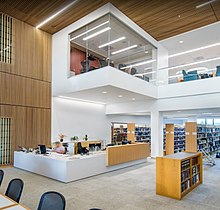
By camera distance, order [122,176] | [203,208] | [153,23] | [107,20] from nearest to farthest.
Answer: [203,208] < [122,176] < [107,20] < [153,23]

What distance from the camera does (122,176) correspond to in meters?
6.97

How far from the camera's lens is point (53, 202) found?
2.33m

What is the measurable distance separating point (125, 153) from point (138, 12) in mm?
6001

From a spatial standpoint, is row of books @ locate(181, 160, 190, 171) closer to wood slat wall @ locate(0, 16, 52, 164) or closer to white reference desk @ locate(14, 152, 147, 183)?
white reference desk @ locate(14, 152, 147, 183)

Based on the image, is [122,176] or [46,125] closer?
[122,176]

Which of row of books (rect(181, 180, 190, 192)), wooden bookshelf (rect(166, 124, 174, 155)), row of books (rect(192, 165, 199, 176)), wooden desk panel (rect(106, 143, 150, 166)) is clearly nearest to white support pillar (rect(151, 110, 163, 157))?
wooden desk panel (rect(106, 143, 150, 166))

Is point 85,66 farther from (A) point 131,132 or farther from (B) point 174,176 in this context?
(A) point 131,132

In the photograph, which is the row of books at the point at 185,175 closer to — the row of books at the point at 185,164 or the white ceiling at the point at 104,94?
the row of books at the point at 185,164

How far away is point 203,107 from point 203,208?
19.4 feet

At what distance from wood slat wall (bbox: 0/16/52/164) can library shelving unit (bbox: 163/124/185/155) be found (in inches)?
288

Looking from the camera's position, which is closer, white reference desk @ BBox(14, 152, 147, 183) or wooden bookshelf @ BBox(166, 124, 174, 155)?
white reference desk @ BBox(14, 152, 147, 183)

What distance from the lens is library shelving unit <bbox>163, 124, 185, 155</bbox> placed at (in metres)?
12.8

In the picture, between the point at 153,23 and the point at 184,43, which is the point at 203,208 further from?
the point at 184,43

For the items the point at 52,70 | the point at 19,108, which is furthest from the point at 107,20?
the point at 19,108
